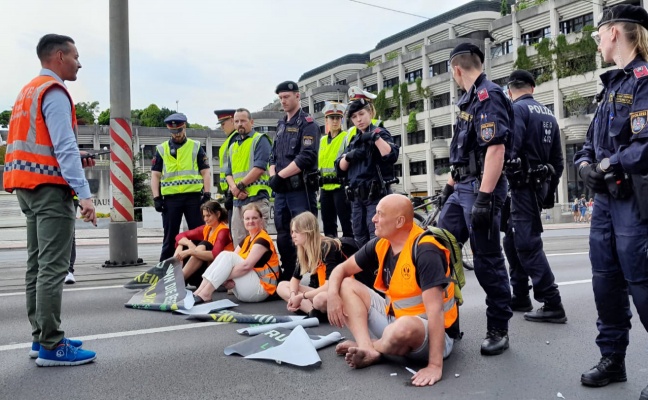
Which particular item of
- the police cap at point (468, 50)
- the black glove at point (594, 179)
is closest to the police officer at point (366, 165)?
the police cap at point (468, 50)

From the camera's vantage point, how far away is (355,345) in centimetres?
394

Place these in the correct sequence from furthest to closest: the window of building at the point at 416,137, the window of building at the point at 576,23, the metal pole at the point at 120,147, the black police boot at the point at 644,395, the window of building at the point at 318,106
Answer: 1. the window of building at the point at 318,106
2. the window of building at the point at 416,137
3. the window of building at the point at 576,23
4. the metal pole at the point at 120,147
5. the black police boot at the point at 644,395

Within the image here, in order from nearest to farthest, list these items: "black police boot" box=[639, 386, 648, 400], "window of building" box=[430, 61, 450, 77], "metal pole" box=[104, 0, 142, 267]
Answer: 1. "black police boot" box=[639, 386, 648, 400]
2. "metal pole" box=[104, 0, 142, 267]
3. "window of building" box=[430, 61, 450, 77]

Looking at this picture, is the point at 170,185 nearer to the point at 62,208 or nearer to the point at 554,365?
the point at 62,208

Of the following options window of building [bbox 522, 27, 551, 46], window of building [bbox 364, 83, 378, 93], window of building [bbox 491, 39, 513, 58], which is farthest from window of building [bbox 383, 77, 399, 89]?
window of building [bbox 522, 27, 551, 46]

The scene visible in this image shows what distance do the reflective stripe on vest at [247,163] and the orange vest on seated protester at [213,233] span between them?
1.70 feet

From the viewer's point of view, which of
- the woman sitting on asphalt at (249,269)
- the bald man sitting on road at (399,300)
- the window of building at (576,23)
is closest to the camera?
the bald man sitting on road at (399,300)

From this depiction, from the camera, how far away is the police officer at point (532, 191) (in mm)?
5047

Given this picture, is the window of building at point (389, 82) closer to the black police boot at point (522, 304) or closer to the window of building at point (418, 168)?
the window of building at point (418, 168)

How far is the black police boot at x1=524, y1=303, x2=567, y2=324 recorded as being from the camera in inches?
198

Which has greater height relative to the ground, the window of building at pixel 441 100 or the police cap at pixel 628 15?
the window of building at pixel 441 100

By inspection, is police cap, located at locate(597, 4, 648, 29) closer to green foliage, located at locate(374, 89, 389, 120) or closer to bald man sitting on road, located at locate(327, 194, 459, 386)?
bald man sitting on road, located at locate(327, 194, 459, 386)

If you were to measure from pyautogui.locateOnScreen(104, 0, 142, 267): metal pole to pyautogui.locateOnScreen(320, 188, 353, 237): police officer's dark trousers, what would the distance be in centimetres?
348

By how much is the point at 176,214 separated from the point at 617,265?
580 cm
